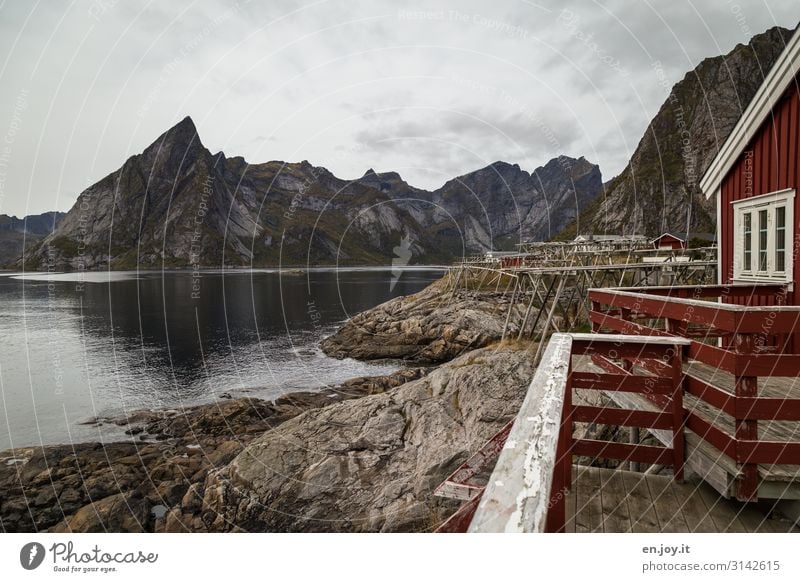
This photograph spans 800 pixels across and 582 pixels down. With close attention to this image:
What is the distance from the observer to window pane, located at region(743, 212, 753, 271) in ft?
33.0

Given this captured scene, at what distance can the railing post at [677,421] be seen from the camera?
463 centimetres

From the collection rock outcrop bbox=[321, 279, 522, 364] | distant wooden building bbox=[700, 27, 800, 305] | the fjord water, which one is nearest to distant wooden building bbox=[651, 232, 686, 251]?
rock outcrop bbox=[321, 279, 522, 364]

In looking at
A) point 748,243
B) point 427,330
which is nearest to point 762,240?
point 748,243

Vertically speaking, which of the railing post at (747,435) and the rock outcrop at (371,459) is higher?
the railing post at (747,435)

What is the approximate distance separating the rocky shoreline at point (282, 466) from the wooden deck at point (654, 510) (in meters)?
7.90

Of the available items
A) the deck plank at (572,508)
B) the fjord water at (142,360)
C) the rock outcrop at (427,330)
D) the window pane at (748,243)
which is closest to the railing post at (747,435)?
the deck plank at (572,508)

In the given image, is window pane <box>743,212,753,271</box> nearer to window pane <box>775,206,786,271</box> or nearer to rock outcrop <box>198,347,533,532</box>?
window pane <box>775,206,786,271</box>

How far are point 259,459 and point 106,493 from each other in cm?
664

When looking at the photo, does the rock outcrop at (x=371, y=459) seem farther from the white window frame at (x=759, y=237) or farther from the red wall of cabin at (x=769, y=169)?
the red wall of cabin at (x=769, y=169)

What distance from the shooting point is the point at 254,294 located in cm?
8731

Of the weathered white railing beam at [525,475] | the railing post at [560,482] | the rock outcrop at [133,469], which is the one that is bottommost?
the rock outcrop at [133,469]

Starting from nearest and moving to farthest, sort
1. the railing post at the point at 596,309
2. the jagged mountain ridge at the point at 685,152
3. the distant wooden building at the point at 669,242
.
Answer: the railing post at the point at 596,309 → the distant wooden building at the point at 669,242 → the jagged mountain ridge at the point at 685,152

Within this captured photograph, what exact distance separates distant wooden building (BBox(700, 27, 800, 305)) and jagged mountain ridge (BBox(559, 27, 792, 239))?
106 m
